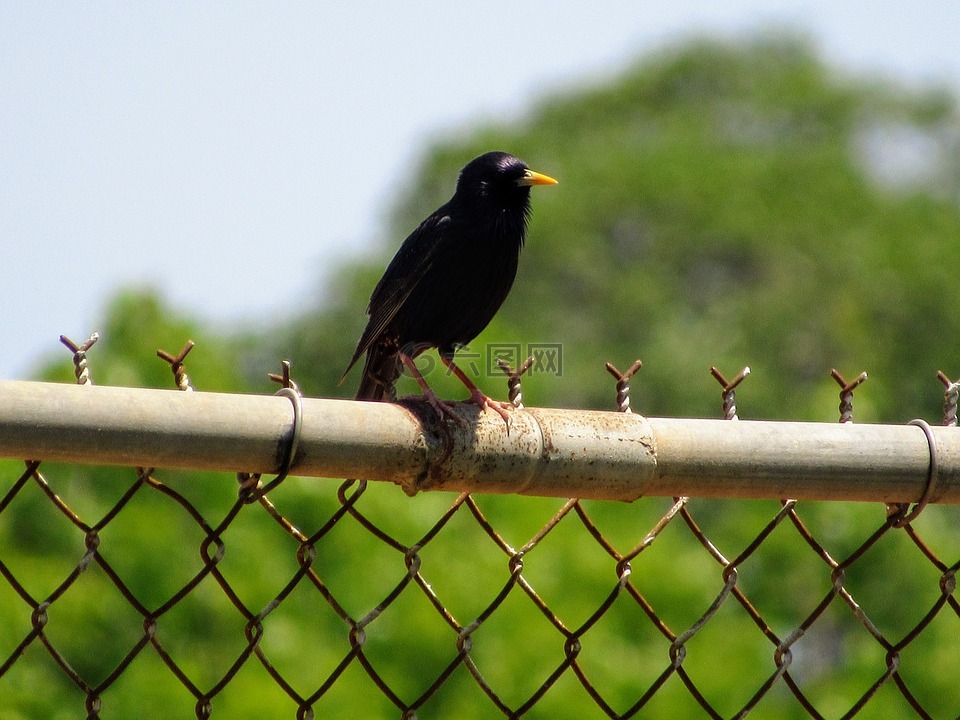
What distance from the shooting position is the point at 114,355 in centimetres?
944

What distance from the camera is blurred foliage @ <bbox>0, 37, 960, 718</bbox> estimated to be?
24.0ft

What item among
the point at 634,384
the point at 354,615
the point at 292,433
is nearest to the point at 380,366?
the point at 292,433

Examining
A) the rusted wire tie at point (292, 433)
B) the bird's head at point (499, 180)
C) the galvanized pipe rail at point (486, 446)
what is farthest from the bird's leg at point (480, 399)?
the bird's head at point (499, 180)

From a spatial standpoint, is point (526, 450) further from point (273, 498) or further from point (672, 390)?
point (672, 390)

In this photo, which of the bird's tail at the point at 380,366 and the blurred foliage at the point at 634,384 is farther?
the blurred foliage at the point at 634,384

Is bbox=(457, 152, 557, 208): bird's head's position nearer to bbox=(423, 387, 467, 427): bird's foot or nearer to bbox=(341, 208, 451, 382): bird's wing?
bbox=(341, 208, 451, 382): bird's wing

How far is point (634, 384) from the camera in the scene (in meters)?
33.1

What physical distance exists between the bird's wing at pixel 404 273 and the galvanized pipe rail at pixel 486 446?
1873mm

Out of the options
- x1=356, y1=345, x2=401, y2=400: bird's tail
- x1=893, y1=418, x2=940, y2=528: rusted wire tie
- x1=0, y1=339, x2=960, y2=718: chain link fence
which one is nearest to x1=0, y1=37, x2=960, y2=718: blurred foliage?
x1=0, y1=339, x2=960, y2=718: chain link fence

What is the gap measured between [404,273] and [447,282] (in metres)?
0.16

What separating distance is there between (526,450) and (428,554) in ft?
30.0

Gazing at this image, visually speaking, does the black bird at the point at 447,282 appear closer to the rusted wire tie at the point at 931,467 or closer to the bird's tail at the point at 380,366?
the bird's tail at the point at 380,366

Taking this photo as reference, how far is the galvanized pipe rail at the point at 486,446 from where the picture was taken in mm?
1629

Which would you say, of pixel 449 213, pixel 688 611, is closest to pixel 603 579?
pixel 688 611
